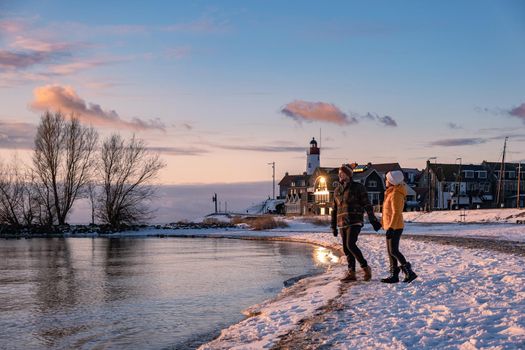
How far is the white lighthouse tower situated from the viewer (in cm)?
11565

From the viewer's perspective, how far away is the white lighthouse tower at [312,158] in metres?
116

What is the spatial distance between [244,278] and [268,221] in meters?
36.8

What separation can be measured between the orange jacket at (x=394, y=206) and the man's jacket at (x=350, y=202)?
680 mm

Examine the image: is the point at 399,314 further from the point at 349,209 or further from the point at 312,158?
the point at 312,158

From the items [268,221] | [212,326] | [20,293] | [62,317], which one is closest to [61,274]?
[20,293]

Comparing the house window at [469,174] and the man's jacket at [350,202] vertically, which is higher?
the house window at [469,174]

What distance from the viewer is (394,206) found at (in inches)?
405

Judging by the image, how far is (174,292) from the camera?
12.8m

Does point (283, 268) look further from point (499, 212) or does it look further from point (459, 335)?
point (499, 212)

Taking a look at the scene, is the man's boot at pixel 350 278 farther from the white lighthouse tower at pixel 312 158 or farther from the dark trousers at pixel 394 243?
the white lighthouse tower at pixel 312 158

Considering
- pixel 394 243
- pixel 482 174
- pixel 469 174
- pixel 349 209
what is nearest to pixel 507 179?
pixel 482 174

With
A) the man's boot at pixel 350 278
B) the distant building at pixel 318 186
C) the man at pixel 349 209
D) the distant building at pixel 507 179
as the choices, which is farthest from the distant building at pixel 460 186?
the man at pixel 349 209

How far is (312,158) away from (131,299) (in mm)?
105371

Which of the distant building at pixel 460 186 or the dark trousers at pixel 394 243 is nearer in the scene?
the dark trousers at pixel 394 243
